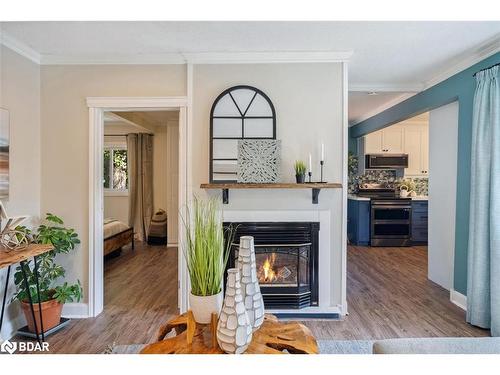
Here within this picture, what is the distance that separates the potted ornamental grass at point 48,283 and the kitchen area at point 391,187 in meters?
4.84

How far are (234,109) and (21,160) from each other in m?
1.96

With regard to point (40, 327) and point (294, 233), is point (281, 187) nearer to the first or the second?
point (294, 233)

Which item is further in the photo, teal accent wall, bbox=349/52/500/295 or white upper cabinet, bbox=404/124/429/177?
white upper cabinet, bbox=404/124/429/177

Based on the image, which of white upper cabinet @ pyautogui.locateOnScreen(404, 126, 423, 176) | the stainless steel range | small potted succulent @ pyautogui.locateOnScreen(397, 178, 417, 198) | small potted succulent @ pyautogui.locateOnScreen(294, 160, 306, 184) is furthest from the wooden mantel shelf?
white upper cabinet @ pyautogui.locateOnScreen(404, 126, 423, 176)

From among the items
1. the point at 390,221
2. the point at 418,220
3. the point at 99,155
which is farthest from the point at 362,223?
the point at 99,155

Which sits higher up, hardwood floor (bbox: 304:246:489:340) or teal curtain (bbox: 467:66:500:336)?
teal curtain (bbox: 467:66:500:336)

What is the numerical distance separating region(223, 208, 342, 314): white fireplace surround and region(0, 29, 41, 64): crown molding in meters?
2.28

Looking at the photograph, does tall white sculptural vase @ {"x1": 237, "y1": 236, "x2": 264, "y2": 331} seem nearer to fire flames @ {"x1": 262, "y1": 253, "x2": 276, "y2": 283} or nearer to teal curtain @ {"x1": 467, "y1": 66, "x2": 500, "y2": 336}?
fire flames @ {"x1": 262, "y1": 253, "x2": 276, "y2": 283}

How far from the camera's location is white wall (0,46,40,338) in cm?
259

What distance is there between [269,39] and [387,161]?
4.56 meters

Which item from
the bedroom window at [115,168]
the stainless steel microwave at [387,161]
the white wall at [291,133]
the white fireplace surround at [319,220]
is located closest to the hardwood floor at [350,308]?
the white fireplace surround at [319,220]
